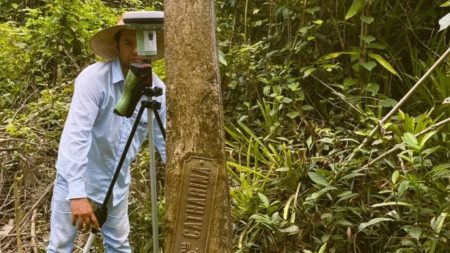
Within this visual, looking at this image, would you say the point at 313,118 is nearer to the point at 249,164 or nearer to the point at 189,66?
the point at 249,164

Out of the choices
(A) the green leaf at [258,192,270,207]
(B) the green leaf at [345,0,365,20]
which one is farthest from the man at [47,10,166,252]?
(B) the green leaf at [345,0,365,20]

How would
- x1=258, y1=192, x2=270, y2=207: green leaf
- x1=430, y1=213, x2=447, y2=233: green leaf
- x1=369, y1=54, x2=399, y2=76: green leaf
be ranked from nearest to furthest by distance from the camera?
x1=430, y1=213, x2=447, y2=233: green leaf
x1=258, y1=192, x2=270, y2=207: green leaf
x1=369, y1=54, x2=399, y2=76: green leaf

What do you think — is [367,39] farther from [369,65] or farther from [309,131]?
[309,131]

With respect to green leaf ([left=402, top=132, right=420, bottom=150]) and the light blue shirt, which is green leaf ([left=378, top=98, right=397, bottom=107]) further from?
the light blue shirt

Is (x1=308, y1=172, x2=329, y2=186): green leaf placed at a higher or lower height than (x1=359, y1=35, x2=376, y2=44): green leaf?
lower

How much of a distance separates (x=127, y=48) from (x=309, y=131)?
5.50ft

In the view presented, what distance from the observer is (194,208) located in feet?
7.93

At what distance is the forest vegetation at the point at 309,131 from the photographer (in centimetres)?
339

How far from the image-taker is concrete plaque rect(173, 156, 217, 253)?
95.1 inches

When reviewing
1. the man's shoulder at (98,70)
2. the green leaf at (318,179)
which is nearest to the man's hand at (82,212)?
the man's shoulder at (98,70)

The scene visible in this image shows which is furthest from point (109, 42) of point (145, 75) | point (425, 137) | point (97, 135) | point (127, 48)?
point (425, 137)

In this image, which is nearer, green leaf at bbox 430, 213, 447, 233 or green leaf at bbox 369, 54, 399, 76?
green leaf at bbox 430, 213, 447, 233

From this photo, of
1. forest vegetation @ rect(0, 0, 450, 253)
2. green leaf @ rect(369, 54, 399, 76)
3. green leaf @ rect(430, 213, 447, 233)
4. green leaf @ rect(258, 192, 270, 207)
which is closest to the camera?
green leaf @ rect(430, 213, 447, 233)

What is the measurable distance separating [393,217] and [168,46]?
5.44 feet
